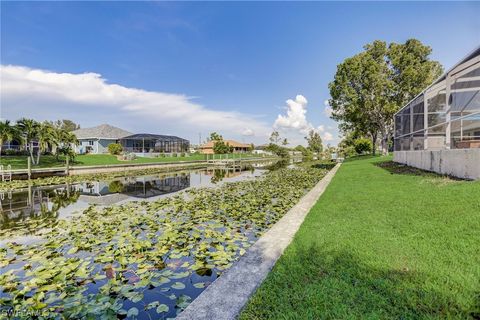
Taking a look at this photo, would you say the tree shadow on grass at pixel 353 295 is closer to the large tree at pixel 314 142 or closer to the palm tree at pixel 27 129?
the palm tree at pixel 27 129

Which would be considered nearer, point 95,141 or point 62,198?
point 62,198

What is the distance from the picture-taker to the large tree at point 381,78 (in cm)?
2470

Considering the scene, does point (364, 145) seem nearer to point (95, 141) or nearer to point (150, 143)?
point (150, 143)

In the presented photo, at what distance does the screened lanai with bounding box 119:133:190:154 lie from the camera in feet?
159

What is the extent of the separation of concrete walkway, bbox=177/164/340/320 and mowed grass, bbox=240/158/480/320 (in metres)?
0.17

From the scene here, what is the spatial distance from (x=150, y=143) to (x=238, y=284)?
167ft

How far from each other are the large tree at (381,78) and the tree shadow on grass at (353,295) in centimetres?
2454

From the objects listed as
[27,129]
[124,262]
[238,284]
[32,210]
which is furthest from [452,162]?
[27,129]

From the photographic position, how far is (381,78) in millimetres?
25141

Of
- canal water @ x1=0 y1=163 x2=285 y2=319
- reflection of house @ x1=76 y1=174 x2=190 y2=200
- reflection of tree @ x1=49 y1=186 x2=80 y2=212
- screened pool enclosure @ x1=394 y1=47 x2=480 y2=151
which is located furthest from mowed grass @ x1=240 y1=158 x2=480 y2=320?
reflection of house @ x1=76 y1=174 x2=190 y2=200

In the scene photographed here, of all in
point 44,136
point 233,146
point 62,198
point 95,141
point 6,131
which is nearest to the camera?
point 62,198

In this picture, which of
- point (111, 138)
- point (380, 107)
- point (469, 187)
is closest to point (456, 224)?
point (469, 187)

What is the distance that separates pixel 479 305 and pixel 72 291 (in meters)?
5.00

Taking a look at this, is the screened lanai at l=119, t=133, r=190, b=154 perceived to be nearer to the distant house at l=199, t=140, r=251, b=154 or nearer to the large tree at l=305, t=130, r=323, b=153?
the distant house at l=199, t=140, r=251, b=154
